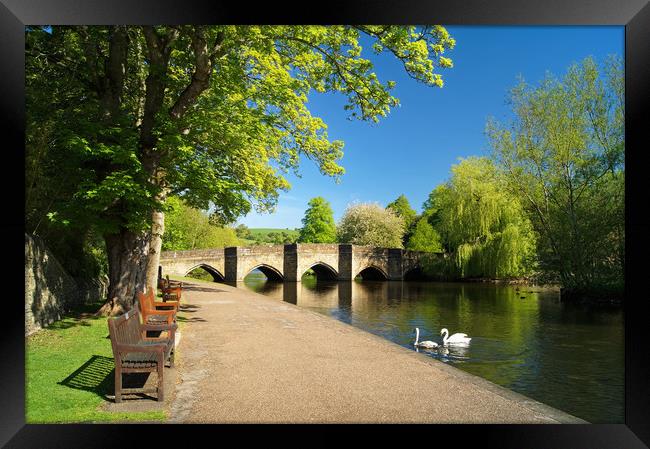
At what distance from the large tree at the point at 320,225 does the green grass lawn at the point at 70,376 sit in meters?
42.0

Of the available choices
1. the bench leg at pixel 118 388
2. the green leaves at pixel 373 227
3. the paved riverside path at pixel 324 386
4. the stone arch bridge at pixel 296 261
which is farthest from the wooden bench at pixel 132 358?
the green leaves at pixel 373 227

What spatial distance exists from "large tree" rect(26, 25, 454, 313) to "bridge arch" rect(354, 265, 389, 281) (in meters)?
30.6

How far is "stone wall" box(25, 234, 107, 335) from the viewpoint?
796cm

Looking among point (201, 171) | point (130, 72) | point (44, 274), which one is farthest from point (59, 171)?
point (130, 72)

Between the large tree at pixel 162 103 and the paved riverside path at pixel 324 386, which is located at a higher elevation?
the large tree at pixel 162 103

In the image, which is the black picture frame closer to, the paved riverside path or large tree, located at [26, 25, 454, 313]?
the paved riverside path

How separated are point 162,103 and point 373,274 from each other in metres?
36.3

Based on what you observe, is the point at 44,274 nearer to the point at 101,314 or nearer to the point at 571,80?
the point at 101,314

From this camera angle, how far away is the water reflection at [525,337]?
8.18m

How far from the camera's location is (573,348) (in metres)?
11.6

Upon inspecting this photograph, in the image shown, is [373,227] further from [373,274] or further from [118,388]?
[118,388]

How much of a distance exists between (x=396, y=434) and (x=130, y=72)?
1125 cm

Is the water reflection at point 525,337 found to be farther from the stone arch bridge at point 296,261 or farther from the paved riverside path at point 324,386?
the stone arch bridge at point 296,261
